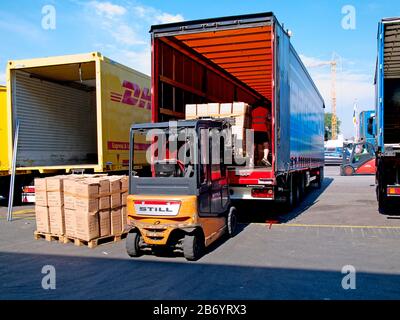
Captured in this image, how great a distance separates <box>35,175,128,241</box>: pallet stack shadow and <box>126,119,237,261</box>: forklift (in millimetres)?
980

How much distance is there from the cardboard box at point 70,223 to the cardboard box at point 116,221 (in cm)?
64

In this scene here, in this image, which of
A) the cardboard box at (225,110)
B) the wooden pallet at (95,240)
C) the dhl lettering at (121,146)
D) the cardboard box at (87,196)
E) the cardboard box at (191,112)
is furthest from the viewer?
the dhl lettering at (121,146)

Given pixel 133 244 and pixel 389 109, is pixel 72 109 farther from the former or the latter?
pixel 389 109

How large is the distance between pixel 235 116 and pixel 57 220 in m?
3.80

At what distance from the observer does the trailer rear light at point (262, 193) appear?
7509mm

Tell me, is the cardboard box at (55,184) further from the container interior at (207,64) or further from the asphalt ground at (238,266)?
the container interior at (207,64)

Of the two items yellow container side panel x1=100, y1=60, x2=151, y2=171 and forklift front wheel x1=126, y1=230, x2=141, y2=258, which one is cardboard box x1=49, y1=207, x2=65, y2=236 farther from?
yellow container side panel x1=100, y1=60, x2=151, y2=171

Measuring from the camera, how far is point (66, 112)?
434 inches

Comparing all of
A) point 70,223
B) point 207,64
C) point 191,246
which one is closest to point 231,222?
point 191,246

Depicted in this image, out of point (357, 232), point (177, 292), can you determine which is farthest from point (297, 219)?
point (177, 292)

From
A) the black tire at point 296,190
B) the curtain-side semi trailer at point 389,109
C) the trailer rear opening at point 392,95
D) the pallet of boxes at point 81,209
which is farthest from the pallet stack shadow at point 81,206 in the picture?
the trailer rear opening at point 392,95

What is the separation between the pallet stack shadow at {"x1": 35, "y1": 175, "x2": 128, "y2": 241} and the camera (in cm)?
652
